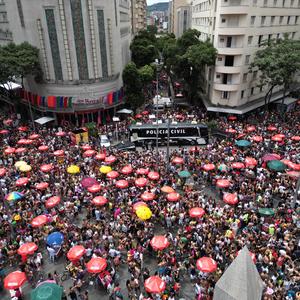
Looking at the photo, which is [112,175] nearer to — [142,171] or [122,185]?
[122,185]

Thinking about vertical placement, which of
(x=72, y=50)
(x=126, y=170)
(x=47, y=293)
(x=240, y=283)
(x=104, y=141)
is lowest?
(x=104, y=141)

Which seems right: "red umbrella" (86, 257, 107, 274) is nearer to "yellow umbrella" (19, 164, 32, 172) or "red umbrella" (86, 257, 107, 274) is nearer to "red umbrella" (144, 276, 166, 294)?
"red umbrella" (144, 276, 166, 294)

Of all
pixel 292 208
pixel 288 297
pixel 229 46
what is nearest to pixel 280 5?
pixel 229 46

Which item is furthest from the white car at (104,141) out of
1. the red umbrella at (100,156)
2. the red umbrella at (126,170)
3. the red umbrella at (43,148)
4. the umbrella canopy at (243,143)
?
the umbrella canopy at (243,143)

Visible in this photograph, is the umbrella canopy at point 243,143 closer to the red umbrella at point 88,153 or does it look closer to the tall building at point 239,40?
the tall building at point 239,40

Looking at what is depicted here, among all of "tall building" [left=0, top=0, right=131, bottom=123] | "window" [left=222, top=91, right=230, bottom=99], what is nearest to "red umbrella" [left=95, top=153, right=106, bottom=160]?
"tall building" [left=0, top=0, right=131, bottom=123]

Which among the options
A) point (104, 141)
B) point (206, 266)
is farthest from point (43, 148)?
point (206, 266)

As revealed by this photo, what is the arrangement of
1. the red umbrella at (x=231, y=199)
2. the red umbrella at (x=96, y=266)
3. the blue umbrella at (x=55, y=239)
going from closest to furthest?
the red umbrella at (x=96, y=266) < the blue umbrella at (x=55, y=239) < the red umbrella at (x=231, y=199)
